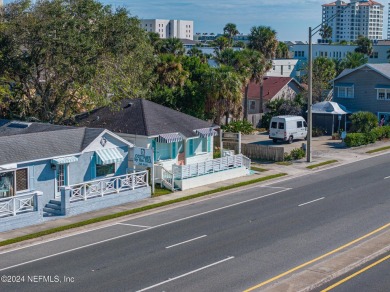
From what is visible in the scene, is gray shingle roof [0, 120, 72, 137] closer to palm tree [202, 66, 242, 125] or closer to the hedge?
palm tree [202, 66, 242, 125]

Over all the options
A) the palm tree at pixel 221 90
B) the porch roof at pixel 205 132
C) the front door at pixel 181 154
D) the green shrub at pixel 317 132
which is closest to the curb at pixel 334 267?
the front door at pixel 181 154

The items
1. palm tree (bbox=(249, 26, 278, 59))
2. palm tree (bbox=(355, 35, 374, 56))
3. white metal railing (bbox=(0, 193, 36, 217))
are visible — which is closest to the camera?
white metal railing (bbox=(0, 193, 36, 217))

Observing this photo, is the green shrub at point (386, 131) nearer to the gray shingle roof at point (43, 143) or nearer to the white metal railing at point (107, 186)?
the white metal railing at point (107, 186)

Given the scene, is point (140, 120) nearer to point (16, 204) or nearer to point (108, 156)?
point (108, 156)

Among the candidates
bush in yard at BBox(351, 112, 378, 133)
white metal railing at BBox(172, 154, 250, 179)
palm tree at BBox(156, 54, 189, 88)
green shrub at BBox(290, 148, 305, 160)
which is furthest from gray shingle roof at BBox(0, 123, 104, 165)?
bush in yard at BBox(351, 112, 378, 133)

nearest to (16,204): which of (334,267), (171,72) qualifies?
(334,267)

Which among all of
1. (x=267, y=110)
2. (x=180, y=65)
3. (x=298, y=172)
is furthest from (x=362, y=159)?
(x=267, y=110)
